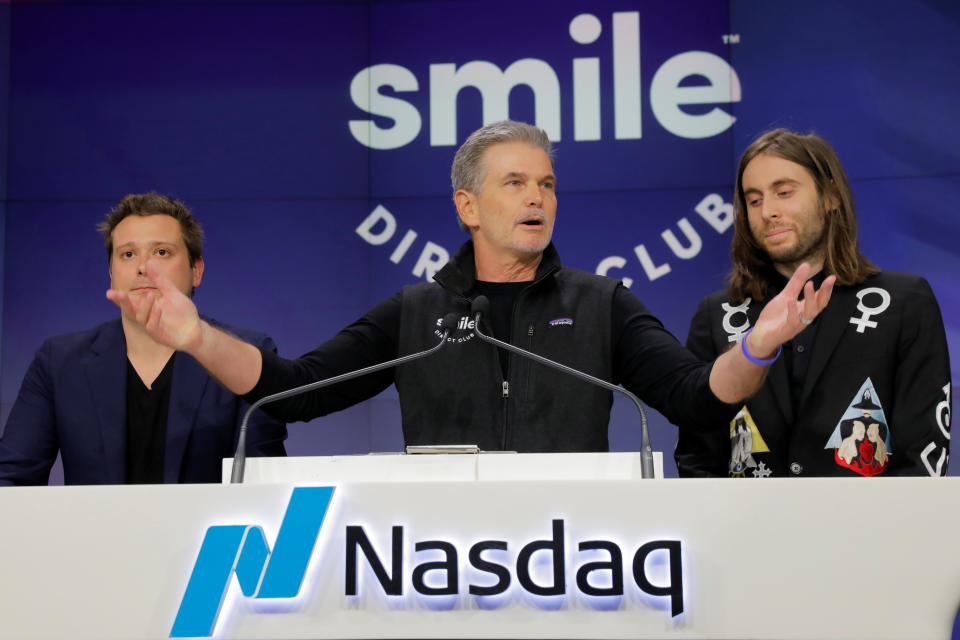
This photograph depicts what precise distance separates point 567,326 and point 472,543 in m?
1.23

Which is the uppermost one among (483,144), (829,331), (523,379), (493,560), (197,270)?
(483,144)

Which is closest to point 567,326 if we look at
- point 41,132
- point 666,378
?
point 666,378

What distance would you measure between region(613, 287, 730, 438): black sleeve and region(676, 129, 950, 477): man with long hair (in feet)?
0.17

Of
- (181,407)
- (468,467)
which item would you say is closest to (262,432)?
(181,407)

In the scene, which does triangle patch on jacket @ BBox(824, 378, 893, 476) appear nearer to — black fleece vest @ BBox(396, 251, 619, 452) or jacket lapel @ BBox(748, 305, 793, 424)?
jacket lapel @ BBox(748, 305, 793, 424)

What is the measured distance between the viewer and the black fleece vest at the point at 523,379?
8.02 feet

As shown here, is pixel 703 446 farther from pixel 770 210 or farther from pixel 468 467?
pixel 468 467

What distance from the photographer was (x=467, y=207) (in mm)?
2734

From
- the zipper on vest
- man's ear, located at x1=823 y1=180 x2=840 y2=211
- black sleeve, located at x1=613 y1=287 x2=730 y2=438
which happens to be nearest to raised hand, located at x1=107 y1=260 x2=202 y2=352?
the zipper on vest

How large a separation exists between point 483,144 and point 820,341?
1.02m

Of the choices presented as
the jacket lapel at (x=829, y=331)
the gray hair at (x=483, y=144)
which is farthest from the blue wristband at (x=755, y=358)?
the gray hair at (x=483, y=144)

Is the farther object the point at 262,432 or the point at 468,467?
the point at 262,432

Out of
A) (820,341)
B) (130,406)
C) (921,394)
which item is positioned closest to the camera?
(921,394)

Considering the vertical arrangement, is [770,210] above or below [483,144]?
below
